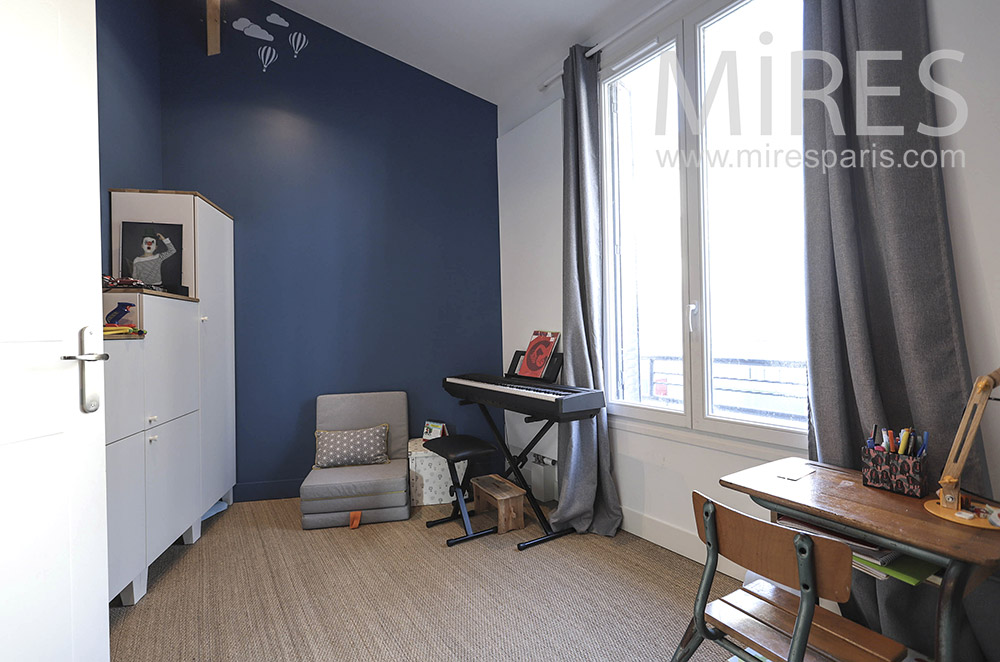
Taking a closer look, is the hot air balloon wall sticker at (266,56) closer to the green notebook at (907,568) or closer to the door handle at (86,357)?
the door handle at (86,357)

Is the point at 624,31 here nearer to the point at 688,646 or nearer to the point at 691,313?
the point at 691,313

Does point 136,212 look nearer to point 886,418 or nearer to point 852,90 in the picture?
point 852,90

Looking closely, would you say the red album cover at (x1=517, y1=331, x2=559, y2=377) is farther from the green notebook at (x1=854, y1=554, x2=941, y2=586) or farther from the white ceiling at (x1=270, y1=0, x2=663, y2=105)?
the green notebook at (x1=854, y1=554, x2=941, y2=586)

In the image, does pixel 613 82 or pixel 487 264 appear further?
pixel 487 264

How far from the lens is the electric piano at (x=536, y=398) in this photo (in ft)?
8.29

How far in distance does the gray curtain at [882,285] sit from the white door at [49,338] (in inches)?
90.8

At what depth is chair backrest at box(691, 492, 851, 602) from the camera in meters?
1.07

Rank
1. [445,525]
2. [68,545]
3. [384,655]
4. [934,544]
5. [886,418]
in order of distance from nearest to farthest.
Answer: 1. [934,544]
2. [68,545]
3. [886,418]
4. [384,655]
5. [445,525]

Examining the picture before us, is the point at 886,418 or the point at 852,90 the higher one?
the point at 852,90

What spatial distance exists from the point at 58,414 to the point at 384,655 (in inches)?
52.4

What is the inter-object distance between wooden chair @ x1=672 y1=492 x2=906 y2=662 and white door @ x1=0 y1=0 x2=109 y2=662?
1.61 meters

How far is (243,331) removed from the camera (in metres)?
3.53

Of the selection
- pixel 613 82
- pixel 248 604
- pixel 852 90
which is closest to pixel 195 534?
pixel 248 604

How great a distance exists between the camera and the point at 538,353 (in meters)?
3.37
